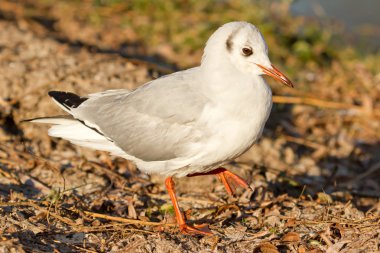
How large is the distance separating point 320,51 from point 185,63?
7.14 feet

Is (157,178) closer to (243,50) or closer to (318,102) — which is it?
(243,50)

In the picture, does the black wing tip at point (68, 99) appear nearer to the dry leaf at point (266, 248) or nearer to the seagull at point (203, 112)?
the seagull at point (203, 112)

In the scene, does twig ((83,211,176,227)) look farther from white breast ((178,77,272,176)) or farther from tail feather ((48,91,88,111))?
tail feather ((48,91,88,111))

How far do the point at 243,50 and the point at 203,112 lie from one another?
0.52 meters

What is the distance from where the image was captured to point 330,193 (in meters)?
6.06

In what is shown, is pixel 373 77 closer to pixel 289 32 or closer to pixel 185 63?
pixel 289 32

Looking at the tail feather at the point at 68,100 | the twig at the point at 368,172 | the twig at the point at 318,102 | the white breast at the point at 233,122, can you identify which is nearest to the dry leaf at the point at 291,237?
the white breast at the point at 233,122

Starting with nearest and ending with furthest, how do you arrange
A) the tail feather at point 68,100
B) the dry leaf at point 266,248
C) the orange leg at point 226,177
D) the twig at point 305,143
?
the dry leaf at point 266,248
the orange leg at point 226,177
the tail feather at point 68,100
the twig at point 305,143

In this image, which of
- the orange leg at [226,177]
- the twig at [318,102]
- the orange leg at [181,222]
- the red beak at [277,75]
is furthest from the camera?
the twig at [318,102]

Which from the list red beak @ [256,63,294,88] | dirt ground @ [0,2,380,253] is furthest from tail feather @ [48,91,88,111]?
red beak @ [256,63,294,88]

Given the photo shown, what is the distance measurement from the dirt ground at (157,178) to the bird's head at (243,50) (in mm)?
1144

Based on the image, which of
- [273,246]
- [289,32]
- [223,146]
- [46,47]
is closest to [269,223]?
[273,246]

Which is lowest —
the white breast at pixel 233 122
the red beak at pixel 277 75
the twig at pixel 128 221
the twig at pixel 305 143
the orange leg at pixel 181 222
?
the twig at pixel 128 221

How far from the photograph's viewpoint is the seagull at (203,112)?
4.58 metres
